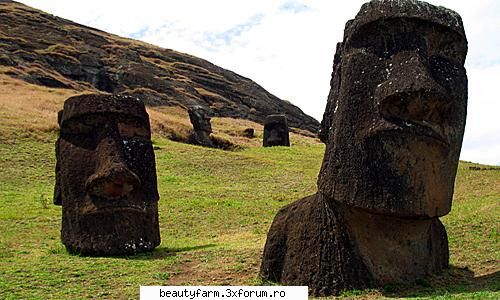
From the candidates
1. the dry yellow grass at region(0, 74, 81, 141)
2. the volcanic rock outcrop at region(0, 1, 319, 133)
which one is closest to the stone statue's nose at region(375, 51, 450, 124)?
the dry yellow grass at region(0, 74, 81, 141)

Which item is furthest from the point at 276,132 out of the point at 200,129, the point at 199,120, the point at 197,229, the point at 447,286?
the point at 447,286

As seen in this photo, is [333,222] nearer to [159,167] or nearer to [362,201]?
[362,201]

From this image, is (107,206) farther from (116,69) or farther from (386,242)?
(116,69)

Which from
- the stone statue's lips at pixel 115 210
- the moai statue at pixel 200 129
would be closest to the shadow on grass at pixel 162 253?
the stone statue's lips at pixel 115 210

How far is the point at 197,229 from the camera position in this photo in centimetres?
1658

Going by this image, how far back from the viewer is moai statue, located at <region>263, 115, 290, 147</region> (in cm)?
4094

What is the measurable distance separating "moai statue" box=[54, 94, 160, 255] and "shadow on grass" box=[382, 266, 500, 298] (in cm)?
579

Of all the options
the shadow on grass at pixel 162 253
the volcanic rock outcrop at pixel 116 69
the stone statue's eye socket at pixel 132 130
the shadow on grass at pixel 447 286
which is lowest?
the shadow on grass at pixel 162 253

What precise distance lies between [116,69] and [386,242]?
66.1 meters

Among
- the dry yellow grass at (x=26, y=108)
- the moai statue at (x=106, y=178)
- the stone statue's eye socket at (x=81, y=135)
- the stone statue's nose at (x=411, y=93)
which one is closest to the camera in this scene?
the stone statue's nose at (x=411, y=93)

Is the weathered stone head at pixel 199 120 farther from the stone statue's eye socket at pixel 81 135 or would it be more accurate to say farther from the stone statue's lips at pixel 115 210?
the stone statue's lips at pixel 115 210

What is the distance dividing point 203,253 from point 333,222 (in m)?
4.23

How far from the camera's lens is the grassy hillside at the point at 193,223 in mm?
9297

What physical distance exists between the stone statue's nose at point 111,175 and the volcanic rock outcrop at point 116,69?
157ft
